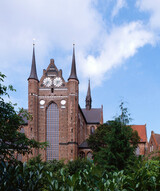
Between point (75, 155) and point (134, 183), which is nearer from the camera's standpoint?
point (134, 183)

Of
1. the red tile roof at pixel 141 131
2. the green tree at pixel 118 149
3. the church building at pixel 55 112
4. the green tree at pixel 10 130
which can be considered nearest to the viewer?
the green tree at pixel 10 130

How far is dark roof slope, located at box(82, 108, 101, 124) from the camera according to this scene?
250 feet

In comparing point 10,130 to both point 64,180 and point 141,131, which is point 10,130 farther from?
point 141,131

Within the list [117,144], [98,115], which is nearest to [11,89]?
[117,144]

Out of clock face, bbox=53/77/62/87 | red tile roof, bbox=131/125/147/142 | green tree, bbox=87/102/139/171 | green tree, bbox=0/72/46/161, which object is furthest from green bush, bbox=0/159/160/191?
red tile roof, bbox=131/125/147/142

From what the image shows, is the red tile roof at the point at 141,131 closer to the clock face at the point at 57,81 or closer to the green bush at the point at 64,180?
the clock face at the point at 57,81

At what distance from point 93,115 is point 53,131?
78.8ft

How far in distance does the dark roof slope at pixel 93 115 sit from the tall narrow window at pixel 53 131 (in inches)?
804

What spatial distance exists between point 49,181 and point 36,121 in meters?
49.9

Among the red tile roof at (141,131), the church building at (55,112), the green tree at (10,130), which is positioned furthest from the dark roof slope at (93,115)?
the green tree at (10,130)

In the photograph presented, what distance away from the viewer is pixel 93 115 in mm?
78688

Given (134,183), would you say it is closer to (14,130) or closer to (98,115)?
(14,130)

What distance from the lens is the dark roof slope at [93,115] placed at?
76.3 m

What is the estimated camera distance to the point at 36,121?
183ft
